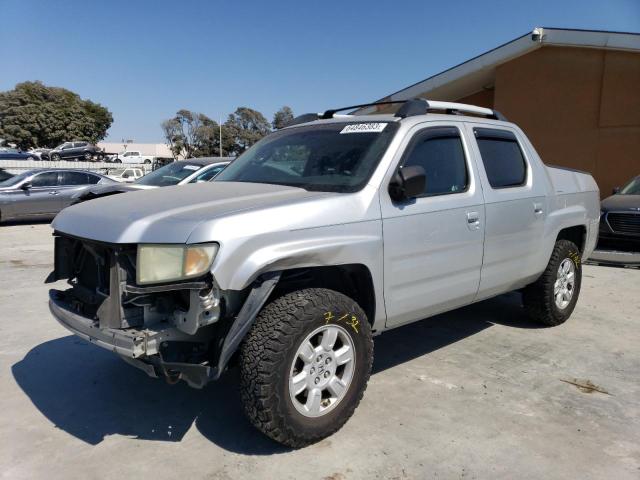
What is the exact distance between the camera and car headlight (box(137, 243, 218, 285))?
8.38 ft

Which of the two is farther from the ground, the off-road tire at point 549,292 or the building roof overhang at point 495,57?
the building roof overhang at point 495,57

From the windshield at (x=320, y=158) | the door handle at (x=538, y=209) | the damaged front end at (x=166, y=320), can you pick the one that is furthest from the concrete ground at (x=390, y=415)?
the windshield at (x=320, y=158)

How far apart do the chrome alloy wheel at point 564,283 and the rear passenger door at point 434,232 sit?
1.47 m

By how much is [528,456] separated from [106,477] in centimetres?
223

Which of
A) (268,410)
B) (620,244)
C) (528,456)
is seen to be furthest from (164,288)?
(620,244)

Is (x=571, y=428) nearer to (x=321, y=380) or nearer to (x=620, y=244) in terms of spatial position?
(x=321, y=380)

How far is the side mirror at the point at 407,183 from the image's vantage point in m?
3.21

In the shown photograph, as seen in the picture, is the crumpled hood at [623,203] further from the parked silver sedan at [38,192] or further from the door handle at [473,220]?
the parked silver sedan at [38,192]

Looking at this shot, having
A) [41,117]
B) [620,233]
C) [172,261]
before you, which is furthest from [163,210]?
[41,117]

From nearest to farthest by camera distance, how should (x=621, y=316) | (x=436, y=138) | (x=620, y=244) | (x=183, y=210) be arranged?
(x=183, y=210) < (x=436, y=138) < (x=621, y=316) < (x=620, y=244)

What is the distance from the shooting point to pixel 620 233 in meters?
8.53

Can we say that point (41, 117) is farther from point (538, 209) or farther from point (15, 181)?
point (538, 209)

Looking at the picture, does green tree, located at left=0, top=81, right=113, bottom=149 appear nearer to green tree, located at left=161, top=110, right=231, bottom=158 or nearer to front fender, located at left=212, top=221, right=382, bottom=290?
green tree, located at left=161, top=110, right=231, bottom=158

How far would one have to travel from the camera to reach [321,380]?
2955mm
